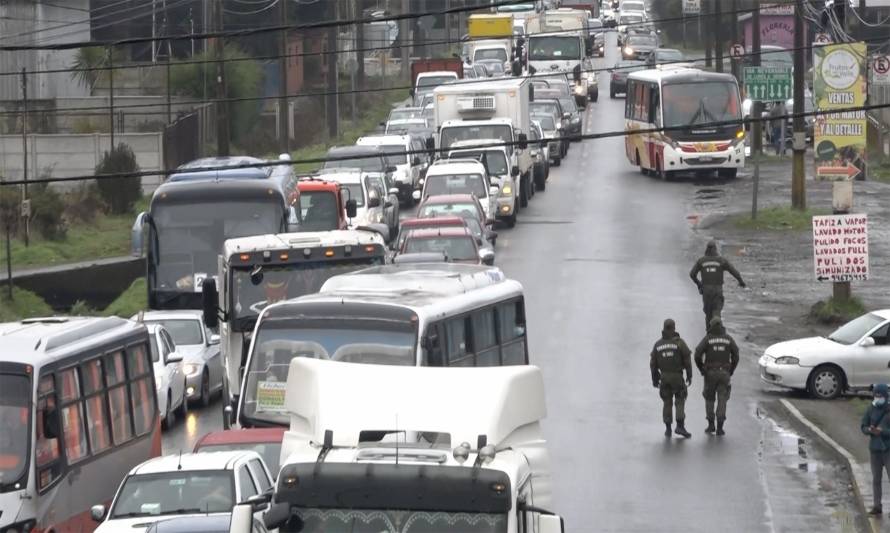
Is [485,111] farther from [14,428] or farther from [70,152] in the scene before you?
[14,428]

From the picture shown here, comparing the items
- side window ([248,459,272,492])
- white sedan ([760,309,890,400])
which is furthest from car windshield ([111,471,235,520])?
white sedan ([760,309,890,400])

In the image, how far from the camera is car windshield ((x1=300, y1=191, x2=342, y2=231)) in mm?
36787

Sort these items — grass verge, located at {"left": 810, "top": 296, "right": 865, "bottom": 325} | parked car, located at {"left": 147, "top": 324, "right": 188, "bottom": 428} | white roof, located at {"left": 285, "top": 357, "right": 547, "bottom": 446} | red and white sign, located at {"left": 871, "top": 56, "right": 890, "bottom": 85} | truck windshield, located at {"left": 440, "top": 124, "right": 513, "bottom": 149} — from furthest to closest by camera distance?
red and white sign, located at {"left": 871, "top": 56, "right": 890, "bottom": 85} → truck windshield, located at {"left": 440, "top": 124, "right": 513, "bottom": 149} → grass verge, located at {"left": 810, "top": 296, "right": 865, "bottom": 325} → parked car, located at {"left": 147, "top": 324, "right": 188, "bottom": 428} → white roof, located at {"left": 285, "top": 357, "right": 547, "bottom": 446}

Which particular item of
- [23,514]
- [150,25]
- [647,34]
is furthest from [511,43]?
[23,514]

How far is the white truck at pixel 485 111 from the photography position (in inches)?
1881

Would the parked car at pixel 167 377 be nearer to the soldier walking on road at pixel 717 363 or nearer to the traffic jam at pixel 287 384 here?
the traffic jam at pixel 287 384

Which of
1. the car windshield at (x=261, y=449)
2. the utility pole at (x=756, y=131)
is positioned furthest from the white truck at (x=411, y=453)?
the utility pole at (x=756, y=131)

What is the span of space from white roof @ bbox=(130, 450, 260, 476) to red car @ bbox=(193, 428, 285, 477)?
68 cm

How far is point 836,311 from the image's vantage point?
1240 inches

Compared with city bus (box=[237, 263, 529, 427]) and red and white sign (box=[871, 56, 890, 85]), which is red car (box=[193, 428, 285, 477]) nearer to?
city bus (box=[237, 263, 529, 427])

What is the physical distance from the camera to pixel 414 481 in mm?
10078

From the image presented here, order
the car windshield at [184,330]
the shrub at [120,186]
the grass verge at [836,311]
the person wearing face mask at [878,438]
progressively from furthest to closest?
the shrub at [120,186] < the grass verge at [836,311] < the car windshield at [184,330] < the person wearing face mask at [878,438]

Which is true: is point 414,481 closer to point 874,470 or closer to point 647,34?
point 874,470

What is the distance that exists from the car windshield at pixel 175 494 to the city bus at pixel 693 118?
35908 mm
